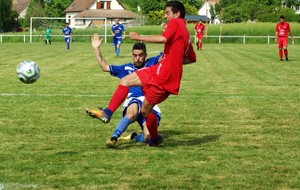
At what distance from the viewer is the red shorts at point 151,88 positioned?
26.9 feet

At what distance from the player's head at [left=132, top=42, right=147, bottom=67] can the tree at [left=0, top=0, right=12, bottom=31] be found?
8669 cm

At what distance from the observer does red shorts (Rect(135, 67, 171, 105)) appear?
8.19m

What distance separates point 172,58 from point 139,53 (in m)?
0.84

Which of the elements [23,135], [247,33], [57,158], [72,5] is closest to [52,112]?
[23,135]

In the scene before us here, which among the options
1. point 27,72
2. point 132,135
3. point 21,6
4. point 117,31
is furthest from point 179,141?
point 21,6

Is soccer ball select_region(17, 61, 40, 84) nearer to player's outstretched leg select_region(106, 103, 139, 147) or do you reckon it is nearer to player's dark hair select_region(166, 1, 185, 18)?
player's outstretched leg select_region(106, 103, 139, 147)

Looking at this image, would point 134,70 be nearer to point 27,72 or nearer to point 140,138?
point 140,138

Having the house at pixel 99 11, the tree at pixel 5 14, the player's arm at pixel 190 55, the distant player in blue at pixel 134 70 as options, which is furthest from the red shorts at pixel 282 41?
the house at pixel 99 11

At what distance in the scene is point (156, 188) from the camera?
20.7 ft

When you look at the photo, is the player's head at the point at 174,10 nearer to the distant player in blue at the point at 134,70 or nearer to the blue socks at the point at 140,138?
the distant player in blue at the point at 134,70

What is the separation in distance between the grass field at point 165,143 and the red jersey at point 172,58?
0.89m

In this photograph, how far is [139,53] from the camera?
29.3ft

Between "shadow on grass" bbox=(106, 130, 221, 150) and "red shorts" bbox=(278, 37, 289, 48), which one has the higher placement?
"red shorts" bbox=(278, 37, 289, 48)

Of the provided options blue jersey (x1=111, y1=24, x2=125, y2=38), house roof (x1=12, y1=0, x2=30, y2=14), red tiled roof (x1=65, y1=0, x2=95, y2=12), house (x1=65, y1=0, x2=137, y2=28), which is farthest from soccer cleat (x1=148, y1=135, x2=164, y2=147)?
house roof (x1=12, y1=0, x2=30, y2=14)
